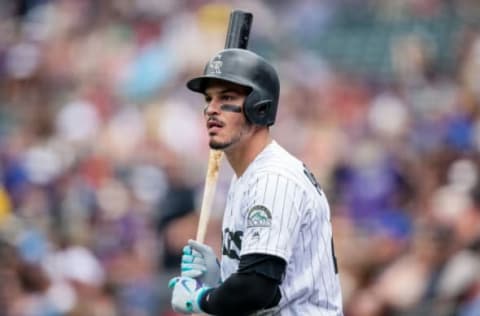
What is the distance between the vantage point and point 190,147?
11930mm

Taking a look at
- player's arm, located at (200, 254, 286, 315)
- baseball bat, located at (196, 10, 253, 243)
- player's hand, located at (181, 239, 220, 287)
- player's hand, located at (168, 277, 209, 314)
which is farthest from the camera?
baseball bat, located at (196, 10, 253, 243)

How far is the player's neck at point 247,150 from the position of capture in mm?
5406

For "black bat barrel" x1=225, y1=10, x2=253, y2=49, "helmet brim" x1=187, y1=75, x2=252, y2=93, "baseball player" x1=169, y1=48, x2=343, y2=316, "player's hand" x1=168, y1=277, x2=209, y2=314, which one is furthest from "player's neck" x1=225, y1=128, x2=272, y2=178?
"black bat barrel" x1=225, y1=10, x2=253, y2=49

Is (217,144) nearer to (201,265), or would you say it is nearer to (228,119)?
(228,119)

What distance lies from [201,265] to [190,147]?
6397mm

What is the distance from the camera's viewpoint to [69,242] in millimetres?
10961

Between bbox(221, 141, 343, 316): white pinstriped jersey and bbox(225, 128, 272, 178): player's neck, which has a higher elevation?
bbox(225, 128, 272, 178): player's neck

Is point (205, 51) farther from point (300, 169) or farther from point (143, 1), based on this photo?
point (300, 169)

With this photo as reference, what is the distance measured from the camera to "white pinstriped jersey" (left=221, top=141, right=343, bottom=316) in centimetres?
511

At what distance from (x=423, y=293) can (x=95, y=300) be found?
7.91ft

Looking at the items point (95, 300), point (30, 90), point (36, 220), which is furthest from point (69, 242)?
point (30, 90)

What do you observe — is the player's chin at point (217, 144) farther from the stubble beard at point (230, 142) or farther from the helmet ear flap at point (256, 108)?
the helmet ear flap at point (256, 108)

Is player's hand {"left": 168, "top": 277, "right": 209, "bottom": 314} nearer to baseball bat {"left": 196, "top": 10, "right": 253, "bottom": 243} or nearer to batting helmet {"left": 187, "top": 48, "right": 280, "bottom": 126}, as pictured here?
baseball bat {"left": 196, "top": 10, "right": 253, "bottom": 243}

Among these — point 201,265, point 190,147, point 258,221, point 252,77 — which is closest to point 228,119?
point 252,77
